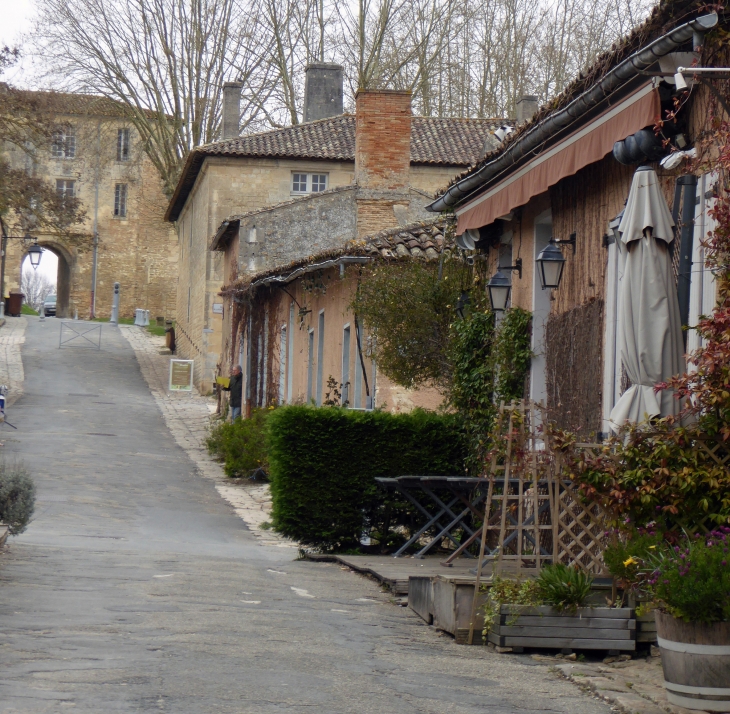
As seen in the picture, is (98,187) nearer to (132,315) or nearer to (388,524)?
(132,315)

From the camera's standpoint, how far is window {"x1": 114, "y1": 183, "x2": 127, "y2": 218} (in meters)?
61.9

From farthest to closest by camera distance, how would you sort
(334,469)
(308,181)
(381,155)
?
1. (308,181)
2. (381,155)
3. (334,469)

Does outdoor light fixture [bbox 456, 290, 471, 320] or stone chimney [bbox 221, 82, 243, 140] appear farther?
stone chimney [bbox 221, 82, 243, 140]

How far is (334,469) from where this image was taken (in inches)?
479

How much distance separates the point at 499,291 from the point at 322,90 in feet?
83.2

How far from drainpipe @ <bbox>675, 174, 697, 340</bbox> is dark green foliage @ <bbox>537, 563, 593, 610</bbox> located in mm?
1808

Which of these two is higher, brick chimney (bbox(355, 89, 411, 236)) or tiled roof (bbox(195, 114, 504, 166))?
tiled roof (bbox(195, 114, 504, 166))

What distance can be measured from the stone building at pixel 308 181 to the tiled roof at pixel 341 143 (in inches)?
1.1

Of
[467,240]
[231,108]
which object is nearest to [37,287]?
[231,108]

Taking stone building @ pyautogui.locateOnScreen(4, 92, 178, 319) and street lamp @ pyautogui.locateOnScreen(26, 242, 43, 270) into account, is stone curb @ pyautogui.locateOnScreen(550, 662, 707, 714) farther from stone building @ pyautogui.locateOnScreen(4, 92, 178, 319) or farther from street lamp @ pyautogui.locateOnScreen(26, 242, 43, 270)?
stone building @ pyautogui.locateOnScreen(4, 92, 178, 319)

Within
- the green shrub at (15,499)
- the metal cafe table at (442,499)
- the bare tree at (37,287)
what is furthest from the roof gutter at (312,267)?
the bare tree at (37,287)

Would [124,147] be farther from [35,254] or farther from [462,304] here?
[462,304]

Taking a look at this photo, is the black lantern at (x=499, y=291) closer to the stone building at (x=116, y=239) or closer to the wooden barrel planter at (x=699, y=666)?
the wooden barrel planter at (x=699, y=666)

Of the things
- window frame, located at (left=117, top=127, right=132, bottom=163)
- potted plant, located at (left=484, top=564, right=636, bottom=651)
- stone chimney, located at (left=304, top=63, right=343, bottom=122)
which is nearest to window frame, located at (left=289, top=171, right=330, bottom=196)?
stone chimney, located at (left=304, top=63, right=343, bottom=122)
